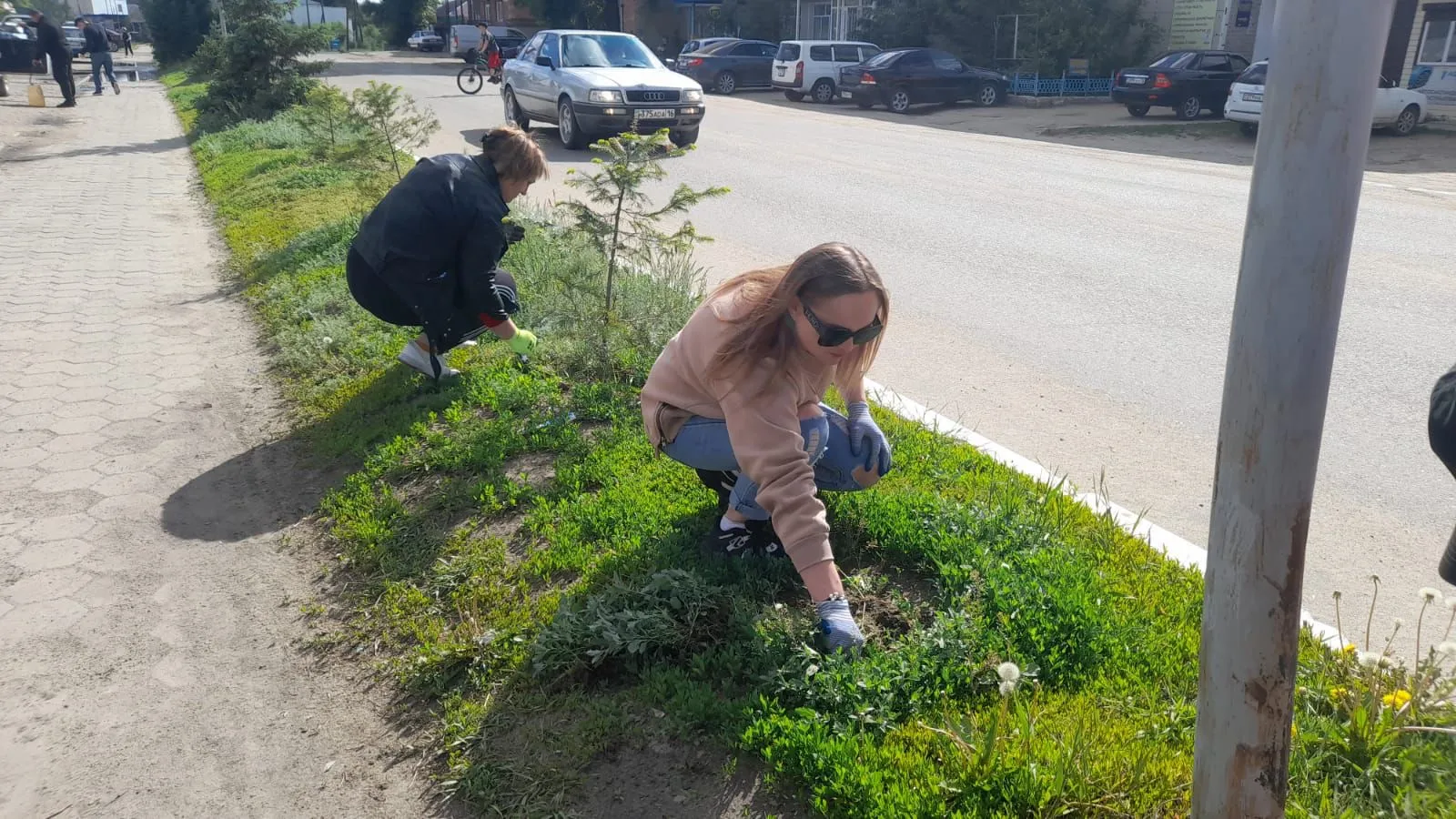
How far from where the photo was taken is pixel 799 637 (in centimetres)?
296

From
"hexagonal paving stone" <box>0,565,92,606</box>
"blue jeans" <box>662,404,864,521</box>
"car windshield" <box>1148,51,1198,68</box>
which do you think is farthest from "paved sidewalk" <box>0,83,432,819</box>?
"car windshield" <box>1148,51,1198,68</box>

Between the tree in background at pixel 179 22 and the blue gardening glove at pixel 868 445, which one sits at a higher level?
the tree in background at pixel 179 22

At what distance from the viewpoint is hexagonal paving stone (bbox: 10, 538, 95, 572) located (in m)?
3.90

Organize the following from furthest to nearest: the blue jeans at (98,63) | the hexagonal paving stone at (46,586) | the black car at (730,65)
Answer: the black car at (730,65) → the blue jeans at (98,63) → the hexagonal paving stone at (46,586)

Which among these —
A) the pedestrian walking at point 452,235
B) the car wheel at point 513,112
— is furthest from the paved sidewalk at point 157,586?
the car wheel at point 513,112

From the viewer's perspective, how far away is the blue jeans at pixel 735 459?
3.35 m

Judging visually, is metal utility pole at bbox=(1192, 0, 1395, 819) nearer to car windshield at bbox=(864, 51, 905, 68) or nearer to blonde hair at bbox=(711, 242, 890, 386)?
blonde hair at bbox=(711, 242, 890, 386)

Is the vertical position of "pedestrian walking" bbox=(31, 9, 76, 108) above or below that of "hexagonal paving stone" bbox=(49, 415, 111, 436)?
above

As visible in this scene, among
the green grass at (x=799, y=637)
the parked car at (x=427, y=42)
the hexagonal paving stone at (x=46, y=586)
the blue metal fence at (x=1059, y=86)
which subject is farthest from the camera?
the parked car at (x=427, y=42)

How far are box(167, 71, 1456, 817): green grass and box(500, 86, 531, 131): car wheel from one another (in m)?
14.5

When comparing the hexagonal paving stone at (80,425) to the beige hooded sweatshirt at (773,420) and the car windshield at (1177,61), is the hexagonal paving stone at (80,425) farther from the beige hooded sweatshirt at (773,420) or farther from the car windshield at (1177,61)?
the car windshield at (1177,61)

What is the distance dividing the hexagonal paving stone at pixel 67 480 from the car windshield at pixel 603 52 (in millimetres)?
13224

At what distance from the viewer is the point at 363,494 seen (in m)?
4.26

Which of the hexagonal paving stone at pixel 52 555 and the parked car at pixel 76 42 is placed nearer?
the hexagonal paving stone at pixel 52 555
